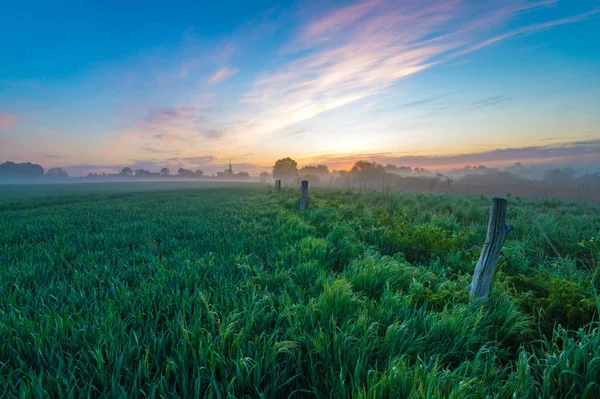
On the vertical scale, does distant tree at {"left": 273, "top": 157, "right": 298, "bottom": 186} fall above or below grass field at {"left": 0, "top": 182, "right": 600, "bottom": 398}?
above

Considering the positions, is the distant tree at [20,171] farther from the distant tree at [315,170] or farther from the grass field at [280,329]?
the grass field at [280,329]

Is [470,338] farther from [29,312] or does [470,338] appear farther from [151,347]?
[29,312]

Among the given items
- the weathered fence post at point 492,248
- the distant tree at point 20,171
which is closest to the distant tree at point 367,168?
the weathered fence post at point 492,248

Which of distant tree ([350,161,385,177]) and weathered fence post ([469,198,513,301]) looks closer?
weathered fence post ([469,198,513,301])

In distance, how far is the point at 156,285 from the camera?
3102 millimetres

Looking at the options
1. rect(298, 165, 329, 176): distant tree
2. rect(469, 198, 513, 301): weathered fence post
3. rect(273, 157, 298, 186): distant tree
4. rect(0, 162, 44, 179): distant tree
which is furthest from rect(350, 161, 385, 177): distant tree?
rect(0, 162, 44, 179): distant tree

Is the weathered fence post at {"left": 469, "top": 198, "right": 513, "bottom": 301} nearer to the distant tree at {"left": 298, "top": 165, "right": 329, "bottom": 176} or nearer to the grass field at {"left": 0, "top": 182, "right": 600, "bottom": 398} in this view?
the grass field at {"left": 0, "top": 182, "right": 600, "bottom": 398}

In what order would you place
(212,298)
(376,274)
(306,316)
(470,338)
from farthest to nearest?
1. (376,274)
2. (212,298)
3. (306,316)
4. (470,338)

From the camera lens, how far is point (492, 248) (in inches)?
119

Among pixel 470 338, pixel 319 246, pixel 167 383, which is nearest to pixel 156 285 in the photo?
pixel 167 383

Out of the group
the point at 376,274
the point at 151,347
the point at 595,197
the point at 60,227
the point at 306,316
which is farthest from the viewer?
the point at 595,197

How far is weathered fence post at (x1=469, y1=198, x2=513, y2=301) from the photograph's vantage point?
2988mm

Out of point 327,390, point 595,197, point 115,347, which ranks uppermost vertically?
point 115,347

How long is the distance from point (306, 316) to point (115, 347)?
64.8 inches
